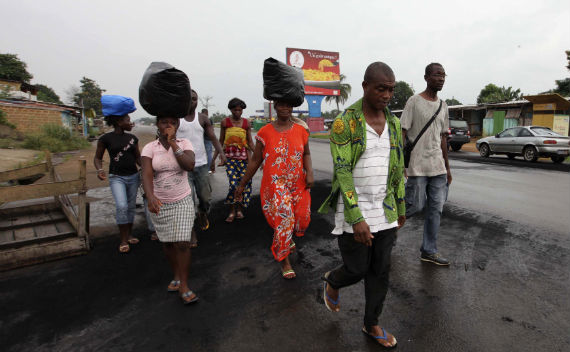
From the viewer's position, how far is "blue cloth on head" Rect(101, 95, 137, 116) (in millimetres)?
3672

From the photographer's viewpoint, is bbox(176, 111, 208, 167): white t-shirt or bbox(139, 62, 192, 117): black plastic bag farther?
bbox(176, 111, 208, 167): white t-shirt

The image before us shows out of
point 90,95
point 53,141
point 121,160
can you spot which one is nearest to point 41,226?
point 121,160

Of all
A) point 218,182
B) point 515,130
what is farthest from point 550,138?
point 218,182

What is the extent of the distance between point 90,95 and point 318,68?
56.7 meters

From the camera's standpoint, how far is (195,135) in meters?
4.20

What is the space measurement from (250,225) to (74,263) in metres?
2.23

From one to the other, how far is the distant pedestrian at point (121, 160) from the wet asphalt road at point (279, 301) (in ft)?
1.53

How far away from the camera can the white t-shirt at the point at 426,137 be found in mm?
3250

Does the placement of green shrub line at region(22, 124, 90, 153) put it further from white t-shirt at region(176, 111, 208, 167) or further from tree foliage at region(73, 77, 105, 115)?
tree foliage at region(73, 77, 105, 115)

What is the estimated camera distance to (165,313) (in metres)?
2.62

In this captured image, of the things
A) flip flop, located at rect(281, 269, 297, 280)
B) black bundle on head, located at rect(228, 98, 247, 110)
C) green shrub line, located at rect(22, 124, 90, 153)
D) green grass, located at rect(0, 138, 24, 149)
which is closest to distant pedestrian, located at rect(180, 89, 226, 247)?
black bundle on head, located at rect(228, 98, 247, 110)

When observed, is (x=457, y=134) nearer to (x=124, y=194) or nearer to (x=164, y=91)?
(x=124, y=194)

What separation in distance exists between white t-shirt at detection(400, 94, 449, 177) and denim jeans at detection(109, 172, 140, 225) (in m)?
3.18

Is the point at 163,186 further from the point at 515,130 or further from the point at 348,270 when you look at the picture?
the point at 515,130
